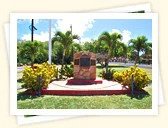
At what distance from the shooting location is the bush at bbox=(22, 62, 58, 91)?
17.6 ft

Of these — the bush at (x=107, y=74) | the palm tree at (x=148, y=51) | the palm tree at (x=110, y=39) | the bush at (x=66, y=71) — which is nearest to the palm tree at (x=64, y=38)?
the bush at (x=66, y=71)

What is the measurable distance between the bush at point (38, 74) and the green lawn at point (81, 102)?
0.08m

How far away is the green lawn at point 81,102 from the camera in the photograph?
17.6 ft

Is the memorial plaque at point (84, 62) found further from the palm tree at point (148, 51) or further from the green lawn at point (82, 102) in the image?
the palm tree at point (148, 51)

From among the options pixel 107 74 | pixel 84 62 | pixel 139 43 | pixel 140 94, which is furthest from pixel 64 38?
pixel 140 94

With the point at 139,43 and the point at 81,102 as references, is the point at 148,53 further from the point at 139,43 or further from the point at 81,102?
the point at 81,102

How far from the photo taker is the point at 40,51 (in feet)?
17.5

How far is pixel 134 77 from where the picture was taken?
5398 millimetres

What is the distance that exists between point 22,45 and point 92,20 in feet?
1.63

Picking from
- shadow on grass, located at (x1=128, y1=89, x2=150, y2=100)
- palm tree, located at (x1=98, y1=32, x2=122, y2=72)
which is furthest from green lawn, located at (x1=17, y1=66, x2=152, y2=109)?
palm tree, located at (x1=98, y1=32, x2=122, y2=72)

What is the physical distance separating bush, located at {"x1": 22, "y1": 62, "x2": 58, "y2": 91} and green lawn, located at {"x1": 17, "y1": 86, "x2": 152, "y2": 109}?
0.08 meters

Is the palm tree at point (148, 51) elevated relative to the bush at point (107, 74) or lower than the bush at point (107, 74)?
elevated

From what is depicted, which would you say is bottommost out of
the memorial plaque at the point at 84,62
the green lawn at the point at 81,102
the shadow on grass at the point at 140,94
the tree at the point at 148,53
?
the green lawn at the point at 81,102
